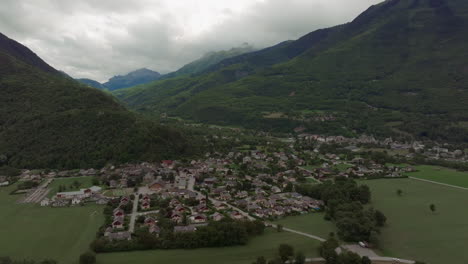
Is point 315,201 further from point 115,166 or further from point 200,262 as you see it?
point 115,166

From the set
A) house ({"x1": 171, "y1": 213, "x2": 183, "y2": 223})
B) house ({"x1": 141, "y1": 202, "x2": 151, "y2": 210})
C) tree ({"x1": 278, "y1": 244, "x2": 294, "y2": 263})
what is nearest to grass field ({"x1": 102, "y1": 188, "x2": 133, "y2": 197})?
house ({"x1": 141, "y1": 202, "x2": 151, "y2": 210})

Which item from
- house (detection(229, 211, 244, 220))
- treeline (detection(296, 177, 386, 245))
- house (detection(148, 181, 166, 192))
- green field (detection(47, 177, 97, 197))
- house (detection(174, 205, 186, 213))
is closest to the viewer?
treeline (detection(296, 177, 386, 245))

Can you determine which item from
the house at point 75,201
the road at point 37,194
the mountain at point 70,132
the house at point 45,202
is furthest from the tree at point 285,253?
the mountain at point 70,132


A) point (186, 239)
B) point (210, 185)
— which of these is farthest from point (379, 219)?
point (210, 185)

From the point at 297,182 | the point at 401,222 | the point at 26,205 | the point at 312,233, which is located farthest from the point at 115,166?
the point at 401,222

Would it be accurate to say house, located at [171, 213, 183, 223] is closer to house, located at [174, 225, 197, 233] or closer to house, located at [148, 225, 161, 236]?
house, located at [174, 225, 197, 233]

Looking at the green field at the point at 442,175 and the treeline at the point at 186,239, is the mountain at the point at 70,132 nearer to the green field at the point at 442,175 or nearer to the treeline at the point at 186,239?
the treeline at the point at 186,239

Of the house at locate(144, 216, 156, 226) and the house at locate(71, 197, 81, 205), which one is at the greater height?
the house at locate(71, 197, 81, 205)

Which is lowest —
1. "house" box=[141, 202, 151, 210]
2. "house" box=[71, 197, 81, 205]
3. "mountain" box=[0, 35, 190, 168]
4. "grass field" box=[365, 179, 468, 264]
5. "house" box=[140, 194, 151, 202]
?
"grass field" box=[365, 179, 468, 264]
